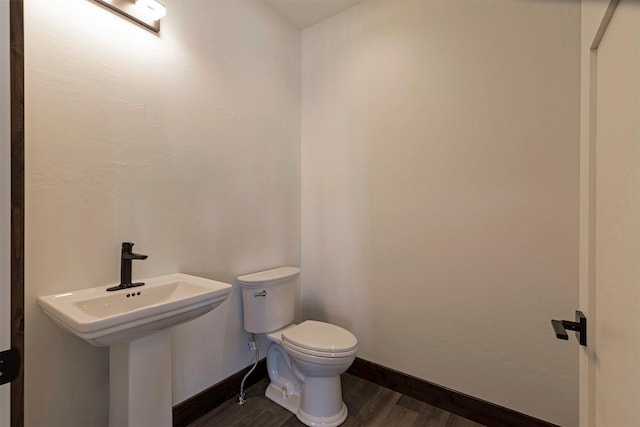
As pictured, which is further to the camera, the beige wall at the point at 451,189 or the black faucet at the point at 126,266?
the beige wall at the point at 451,189

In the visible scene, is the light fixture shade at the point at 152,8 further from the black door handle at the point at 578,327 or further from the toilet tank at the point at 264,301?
the black door handle at the point at 578,327

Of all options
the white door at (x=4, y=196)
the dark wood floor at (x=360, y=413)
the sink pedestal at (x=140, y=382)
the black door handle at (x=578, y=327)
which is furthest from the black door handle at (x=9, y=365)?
the dark wood floor at (x=360, y=413)

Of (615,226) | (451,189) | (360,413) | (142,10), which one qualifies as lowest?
(360,413)

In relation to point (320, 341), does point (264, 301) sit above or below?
above

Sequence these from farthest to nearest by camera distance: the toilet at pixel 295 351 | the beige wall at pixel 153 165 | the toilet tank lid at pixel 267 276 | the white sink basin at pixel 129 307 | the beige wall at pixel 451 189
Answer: the toilet tank lid at pixel 267 276 < the toilet at pixel 295 351 < the beige wall at pixel 451 189 < the beige wall at pixel 153 165 < the white sink basin at pixel 129 307

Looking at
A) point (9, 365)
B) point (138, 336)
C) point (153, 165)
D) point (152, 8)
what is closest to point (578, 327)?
point (9, 365)

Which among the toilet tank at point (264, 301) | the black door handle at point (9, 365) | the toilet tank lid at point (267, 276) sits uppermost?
the black door handle at point (9, 365)

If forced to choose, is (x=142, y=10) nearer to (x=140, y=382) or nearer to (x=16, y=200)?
(x=16, y=200)

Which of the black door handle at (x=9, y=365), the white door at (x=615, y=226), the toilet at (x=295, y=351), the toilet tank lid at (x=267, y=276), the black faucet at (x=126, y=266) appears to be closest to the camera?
the white door at (x=615, y=226)

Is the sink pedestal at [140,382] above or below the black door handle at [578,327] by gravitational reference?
below

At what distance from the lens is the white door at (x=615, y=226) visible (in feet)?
1.39

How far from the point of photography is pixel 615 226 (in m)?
0.51

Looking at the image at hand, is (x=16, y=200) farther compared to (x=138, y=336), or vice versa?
(x=138, y=336)

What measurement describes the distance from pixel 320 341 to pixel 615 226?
1389 millimetres
